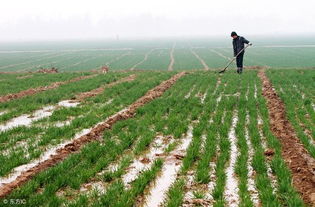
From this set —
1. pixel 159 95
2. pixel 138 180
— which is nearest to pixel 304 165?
pixel 138 180

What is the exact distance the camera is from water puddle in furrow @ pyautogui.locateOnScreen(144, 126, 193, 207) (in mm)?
5441

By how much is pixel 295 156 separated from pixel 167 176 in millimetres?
2816

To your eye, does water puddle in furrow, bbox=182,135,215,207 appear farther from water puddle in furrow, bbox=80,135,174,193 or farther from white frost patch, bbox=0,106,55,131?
white frost patch, bbox=0,106,55,131

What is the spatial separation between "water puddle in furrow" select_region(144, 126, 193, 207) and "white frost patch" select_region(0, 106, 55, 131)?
5.21 m

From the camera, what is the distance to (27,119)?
11.0 meters

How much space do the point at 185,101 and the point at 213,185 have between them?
7616 millimetres

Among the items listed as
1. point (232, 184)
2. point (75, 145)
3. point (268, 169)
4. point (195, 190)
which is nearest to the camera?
point (195, 190)

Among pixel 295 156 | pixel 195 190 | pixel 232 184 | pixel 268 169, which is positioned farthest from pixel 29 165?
pixel 295 156

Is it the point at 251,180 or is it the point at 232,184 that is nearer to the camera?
the point at 232,184

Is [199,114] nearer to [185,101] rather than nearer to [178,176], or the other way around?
[185,101]

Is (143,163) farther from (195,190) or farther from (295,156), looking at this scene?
(295,156)

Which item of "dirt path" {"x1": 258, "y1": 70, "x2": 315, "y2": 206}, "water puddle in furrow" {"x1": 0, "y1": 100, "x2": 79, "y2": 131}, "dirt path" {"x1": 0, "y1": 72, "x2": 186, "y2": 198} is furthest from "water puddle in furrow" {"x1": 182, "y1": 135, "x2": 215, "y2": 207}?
"water puddle in furrow" {"x1": 0, "y1": 100, "x2": 79, "y2": 131}

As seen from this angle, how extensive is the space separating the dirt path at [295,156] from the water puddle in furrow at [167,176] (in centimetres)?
221

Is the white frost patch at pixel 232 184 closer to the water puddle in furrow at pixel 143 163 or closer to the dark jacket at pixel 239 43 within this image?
the water puddle in furrow at pixel 143 163
